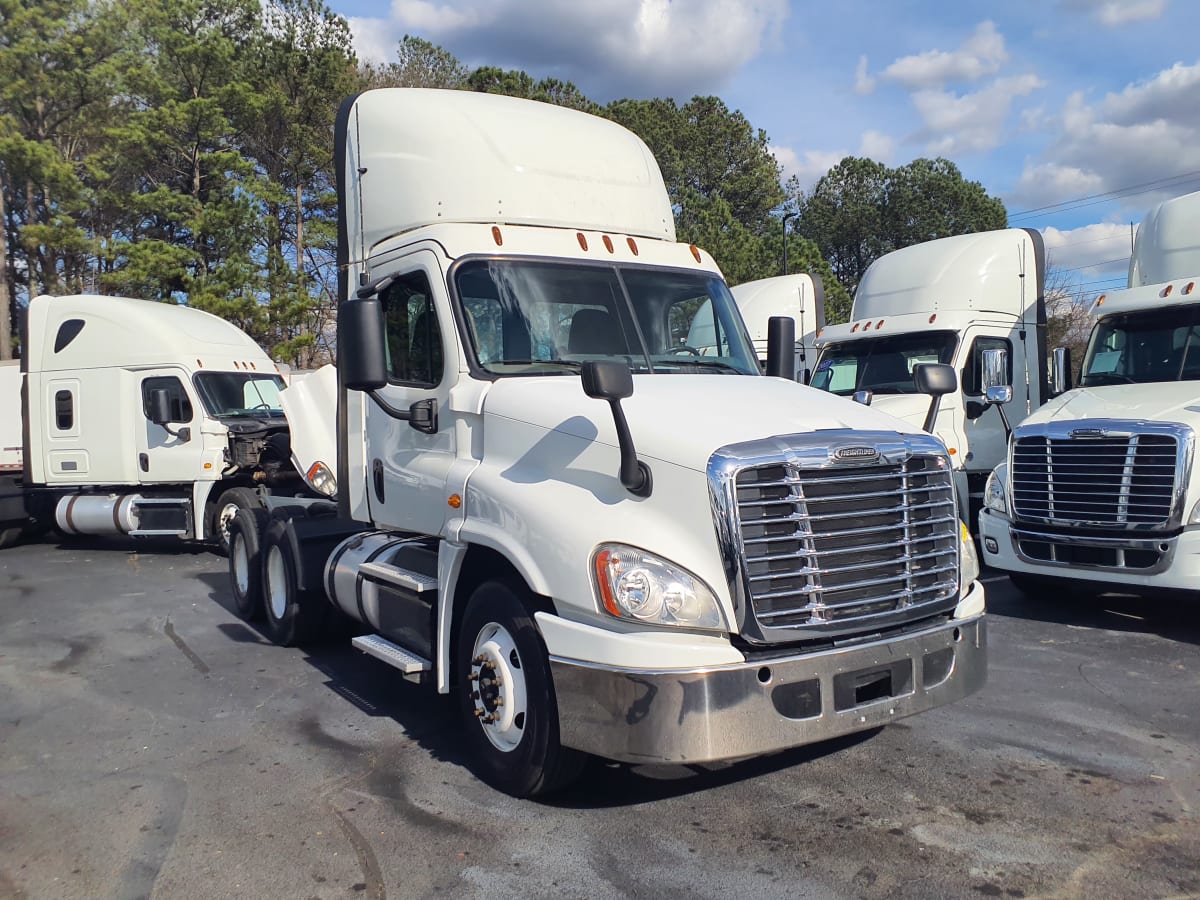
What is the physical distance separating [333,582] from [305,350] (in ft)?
76.5

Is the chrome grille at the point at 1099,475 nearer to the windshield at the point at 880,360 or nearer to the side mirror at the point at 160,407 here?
the windshield at the point at 880,360

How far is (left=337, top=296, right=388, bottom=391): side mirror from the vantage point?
4.90 m

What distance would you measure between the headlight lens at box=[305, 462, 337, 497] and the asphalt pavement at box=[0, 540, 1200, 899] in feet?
4.51

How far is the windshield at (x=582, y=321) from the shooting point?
5.11 metres

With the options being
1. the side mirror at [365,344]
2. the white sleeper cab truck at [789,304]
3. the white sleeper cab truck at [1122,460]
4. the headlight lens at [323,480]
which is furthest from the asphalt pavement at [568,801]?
the white sleeper cab truck at [789,304]

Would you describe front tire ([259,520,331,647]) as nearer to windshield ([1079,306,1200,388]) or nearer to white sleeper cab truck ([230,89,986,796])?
white sleeper cab truck ([230,89,986,796])

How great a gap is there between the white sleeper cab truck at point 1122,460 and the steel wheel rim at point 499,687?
522cm

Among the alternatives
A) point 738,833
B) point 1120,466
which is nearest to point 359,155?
point 738,833

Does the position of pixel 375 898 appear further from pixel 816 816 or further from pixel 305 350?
pixel 305 350

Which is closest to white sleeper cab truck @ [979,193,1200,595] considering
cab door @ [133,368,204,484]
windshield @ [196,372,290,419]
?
windshield @ [196,372,290,419]

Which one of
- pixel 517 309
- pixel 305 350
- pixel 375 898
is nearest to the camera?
pixel 375 898

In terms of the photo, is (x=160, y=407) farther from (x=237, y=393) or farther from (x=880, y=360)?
(x=880, y=360)

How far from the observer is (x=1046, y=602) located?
8891mm

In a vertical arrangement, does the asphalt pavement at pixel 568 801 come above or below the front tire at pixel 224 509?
below
